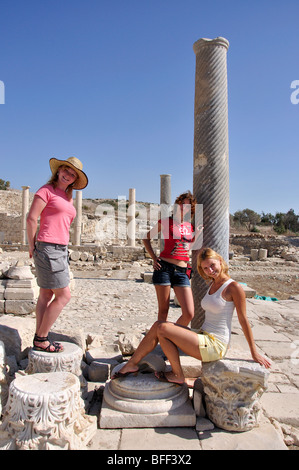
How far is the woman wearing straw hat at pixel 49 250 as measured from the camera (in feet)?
9.70

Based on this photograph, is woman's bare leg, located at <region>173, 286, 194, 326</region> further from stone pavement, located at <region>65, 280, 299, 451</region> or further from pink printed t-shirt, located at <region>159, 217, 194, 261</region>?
stone pavement, located at <region>65, 280, 299, 451</region>

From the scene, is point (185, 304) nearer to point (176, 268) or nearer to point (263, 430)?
point (176, 268)

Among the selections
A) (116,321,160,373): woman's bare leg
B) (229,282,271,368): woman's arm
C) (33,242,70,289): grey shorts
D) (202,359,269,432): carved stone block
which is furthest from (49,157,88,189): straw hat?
(202,359,269,432): carved stone block

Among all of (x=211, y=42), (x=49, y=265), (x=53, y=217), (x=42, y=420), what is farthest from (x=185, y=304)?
(x=211, y=42)

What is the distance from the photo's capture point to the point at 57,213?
3.01 m

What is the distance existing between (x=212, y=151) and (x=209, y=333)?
2.11 metres

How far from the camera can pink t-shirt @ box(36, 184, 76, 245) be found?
2957mm

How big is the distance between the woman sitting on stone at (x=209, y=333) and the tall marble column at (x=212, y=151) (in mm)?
1002

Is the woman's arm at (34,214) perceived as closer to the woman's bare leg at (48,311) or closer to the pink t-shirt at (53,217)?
the pink t-shirt at (53,217)

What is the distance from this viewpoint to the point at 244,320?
8.61ft
